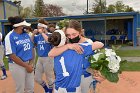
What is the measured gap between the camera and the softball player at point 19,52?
503 cm

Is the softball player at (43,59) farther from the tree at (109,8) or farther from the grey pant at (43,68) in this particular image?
the tree at (109,8)

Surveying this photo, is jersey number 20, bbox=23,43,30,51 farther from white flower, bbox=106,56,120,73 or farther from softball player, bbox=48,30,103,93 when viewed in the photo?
white flower, bbox=106,56,120,73

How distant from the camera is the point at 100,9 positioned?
53.1 m

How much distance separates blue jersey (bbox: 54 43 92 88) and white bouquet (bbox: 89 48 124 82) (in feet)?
0.48

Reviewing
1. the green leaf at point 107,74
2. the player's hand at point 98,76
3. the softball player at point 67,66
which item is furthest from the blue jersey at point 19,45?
the green leaf at point 107,74

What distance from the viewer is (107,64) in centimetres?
350

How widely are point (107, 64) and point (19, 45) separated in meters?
2.12

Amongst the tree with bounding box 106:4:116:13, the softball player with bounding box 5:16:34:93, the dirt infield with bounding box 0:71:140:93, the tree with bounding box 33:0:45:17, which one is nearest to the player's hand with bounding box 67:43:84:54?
the softball player with bounding box 5:16:34:93

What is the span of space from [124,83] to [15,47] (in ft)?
14.3

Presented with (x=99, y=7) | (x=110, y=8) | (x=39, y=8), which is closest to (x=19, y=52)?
(x=99, y=7)

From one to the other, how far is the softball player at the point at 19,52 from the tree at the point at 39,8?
56444mm

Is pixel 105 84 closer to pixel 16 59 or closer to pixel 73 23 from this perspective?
pixel 16 59

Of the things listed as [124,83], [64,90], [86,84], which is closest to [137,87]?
[124,83]

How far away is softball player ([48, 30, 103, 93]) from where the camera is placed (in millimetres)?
3375
